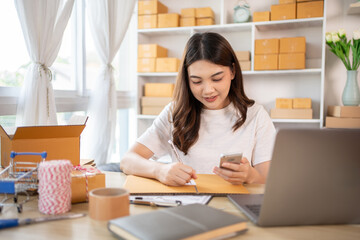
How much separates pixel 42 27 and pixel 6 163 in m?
1.06

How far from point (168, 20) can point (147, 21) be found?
0.72 feet

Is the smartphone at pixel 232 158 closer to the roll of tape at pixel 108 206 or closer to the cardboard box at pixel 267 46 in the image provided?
the roll of tape at pixel 108 206

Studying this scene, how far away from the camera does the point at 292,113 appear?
2740 millimetres

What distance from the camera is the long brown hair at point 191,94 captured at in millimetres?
1455

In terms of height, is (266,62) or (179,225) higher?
(266,62)

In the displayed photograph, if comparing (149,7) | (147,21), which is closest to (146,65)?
(147,21)

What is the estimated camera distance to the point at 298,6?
271 centimetres

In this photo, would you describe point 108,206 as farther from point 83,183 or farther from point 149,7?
point 149,7

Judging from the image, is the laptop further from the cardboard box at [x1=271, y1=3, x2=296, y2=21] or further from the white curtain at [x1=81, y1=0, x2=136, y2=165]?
the cardboard box at [x1=271, y1=3, x2=296, y2=21]

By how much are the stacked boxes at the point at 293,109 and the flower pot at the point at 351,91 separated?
28 centimetres

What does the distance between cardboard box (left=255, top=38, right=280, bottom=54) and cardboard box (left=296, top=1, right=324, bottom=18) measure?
30cm

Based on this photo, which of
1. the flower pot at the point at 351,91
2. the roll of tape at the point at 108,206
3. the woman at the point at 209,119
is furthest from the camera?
the flower pot at the point at 351,91

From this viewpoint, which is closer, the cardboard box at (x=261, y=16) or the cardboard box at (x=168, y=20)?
the cardboard box at (x=261, y=16)

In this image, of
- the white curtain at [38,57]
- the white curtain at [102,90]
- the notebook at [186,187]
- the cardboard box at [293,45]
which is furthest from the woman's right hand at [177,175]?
the cardboard box at [293,45]
